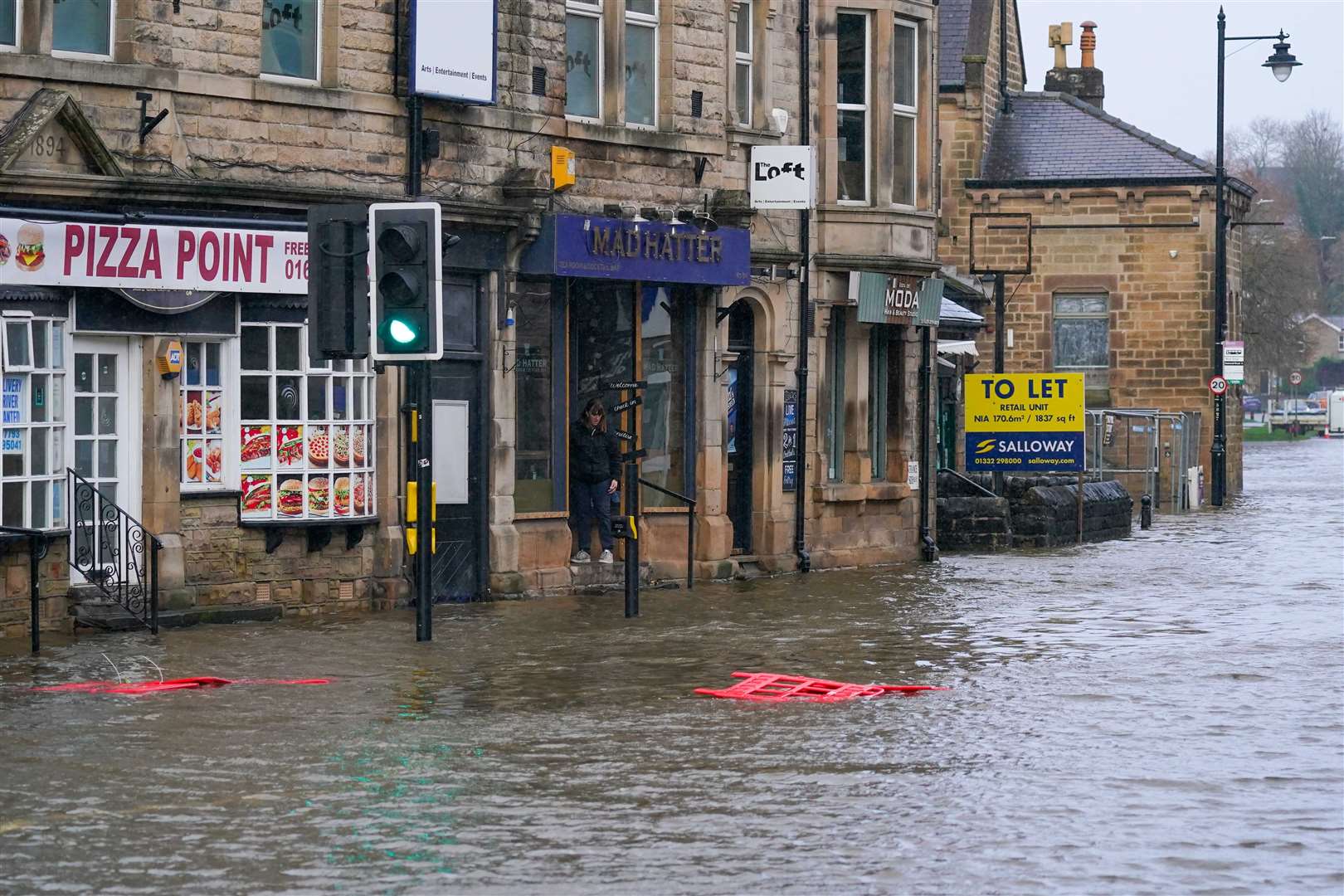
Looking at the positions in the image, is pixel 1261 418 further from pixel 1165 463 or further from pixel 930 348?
pixel 930 348

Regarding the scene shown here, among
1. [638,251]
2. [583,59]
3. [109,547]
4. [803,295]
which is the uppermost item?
[583,59]

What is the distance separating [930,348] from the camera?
28516 millimetres

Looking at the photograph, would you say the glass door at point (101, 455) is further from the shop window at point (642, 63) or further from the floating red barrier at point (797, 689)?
the shop window at point (642, 63)

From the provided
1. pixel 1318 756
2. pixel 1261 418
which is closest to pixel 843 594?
pixel 1318 756

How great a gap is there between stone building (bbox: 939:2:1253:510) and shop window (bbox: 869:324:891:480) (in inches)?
804

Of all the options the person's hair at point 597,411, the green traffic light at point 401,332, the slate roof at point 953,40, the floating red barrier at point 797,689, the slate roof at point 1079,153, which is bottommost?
the floating red barrier at point 797,689

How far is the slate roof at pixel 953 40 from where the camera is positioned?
4897 centimetres

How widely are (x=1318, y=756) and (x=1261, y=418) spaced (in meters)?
121

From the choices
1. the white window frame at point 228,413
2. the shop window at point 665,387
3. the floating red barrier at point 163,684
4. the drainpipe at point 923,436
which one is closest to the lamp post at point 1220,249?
the drainpipe at point 923,436

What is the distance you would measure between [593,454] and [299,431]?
142 inches

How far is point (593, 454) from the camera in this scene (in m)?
21.9

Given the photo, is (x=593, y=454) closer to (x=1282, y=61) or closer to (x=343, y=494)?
(x=343, y=494)

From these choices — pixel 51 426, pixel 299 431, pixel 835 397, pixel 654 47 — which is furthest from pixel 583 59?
pixel 51 426

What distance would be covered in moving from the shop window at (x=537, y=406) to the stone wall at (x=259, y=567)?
2.20 m
